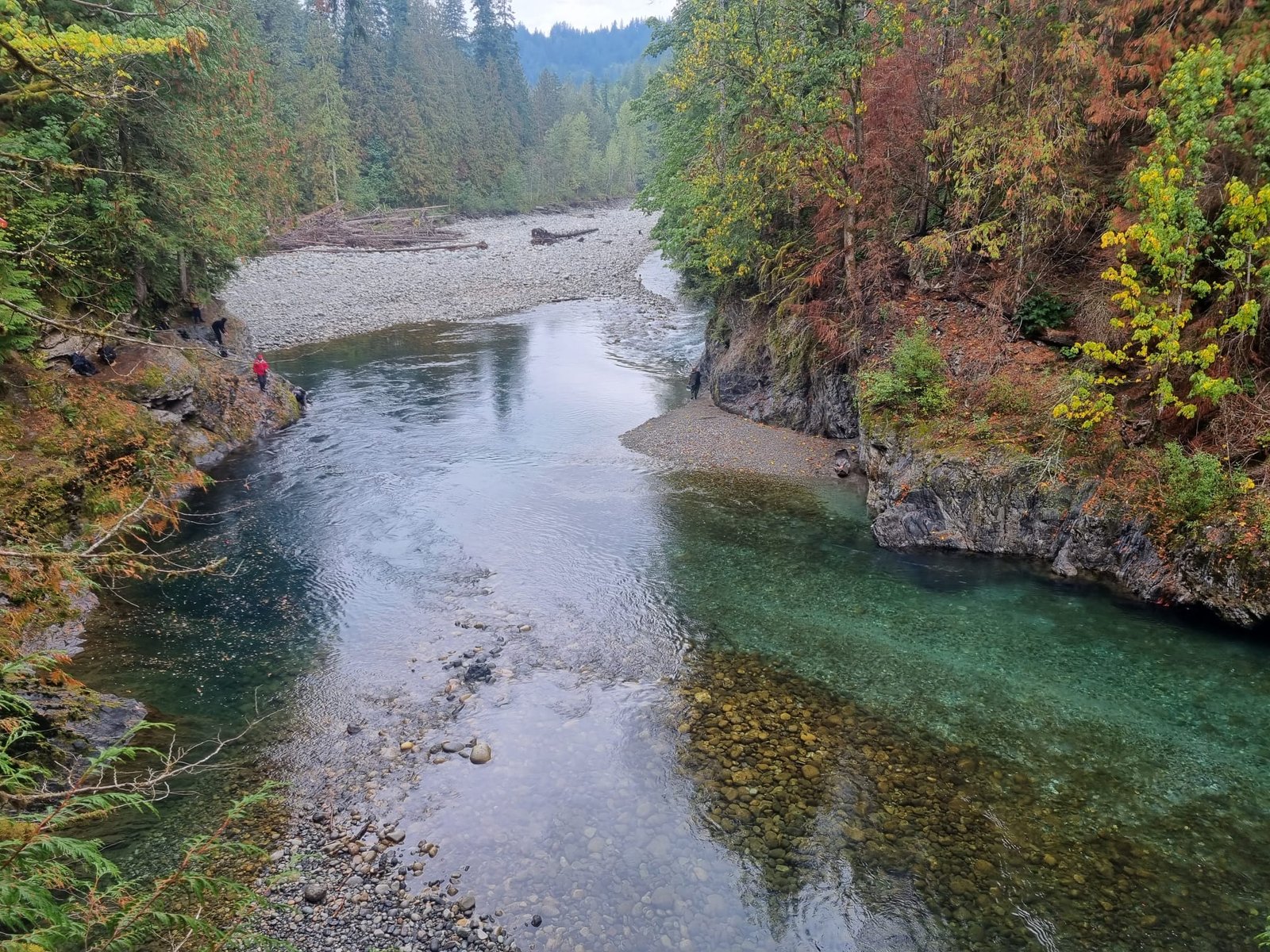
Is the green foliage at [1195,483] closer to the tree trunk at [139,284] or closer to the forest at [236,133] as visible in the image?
the forest at [236,133]

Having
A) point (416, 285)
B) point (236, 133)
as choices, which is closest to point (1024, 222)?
point (236, 133)

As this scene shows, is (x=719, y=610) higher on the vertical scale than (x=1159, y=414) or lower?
lower

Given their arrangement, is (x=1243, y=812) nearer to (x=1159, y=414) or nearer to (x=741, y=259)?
(x=1159, y=414)

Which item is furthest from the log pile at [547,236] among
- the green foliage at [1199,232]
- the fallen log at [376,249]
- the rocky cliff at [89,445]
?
the green foliage at [1199,232]

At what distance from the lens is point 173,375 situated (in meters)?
20.2

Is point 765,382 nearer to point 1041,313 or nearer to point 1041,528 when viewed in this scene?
point 1041,313

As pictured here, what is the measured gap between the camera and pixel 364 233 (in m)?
59.5

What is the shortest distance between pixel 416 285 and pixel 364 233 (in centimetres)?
1672

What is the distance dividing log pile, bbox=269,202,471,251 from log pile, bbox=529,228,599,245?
23.2ft

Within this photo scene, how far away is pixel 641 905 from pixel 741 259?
844 inches

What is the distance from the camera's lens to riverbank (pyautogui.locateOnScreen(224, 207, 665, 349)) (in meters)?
37.8

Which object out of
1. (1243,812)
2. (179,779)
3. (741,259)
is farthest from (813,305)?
(179,779)

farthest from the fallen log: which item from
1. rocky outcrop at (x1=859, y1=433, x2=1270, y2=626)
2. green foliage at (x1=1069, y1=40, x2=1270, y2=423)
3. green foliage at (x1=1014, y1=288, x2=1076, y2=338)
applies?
green foliage at (x1=1069, y1=40, x2=1270, y2=423)

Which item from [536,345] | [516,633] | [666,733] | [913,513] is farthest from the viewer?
[536,345]
